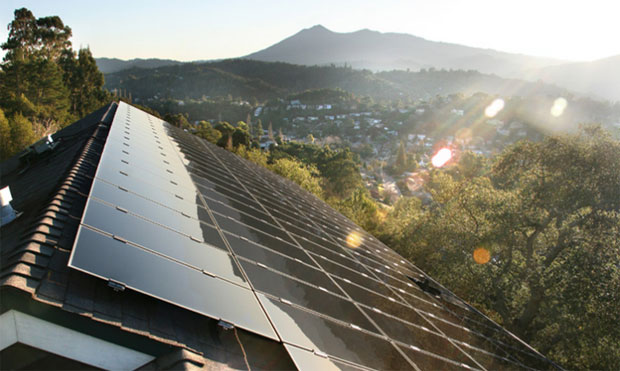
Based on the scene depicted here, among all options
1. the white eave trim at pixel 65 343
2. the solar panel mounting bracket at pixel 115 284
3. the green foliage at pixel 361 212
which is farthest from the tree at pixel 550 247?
the solar panel mounting bracket at pixel 115 284

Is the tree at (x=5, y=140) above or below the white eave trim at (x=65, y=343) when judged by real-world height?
above

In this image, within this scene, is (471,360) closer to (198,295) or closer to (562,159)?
(198,295)

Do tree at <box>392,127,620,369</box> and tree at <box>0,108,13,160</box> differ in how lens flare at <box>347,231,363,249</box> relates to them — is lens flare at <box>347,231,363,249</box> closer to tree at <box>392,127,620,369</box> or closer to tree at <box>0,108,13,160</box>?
tree at <box>392,127,620,369</box>

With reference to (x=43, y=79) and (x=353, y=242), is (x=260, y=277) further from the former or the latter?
(x=43, y=79)

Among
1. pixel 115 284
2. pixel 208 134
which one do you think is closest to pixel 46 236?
pixel 115 284

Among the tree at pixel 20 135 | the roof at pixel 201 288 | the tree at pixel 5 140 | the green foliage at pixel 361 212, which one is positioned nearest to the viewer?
the roof at pixel 201 288

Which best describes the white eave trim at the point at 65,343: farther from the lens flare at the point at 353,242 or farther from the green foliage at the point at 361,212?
the green foliage at the point at 361,212
